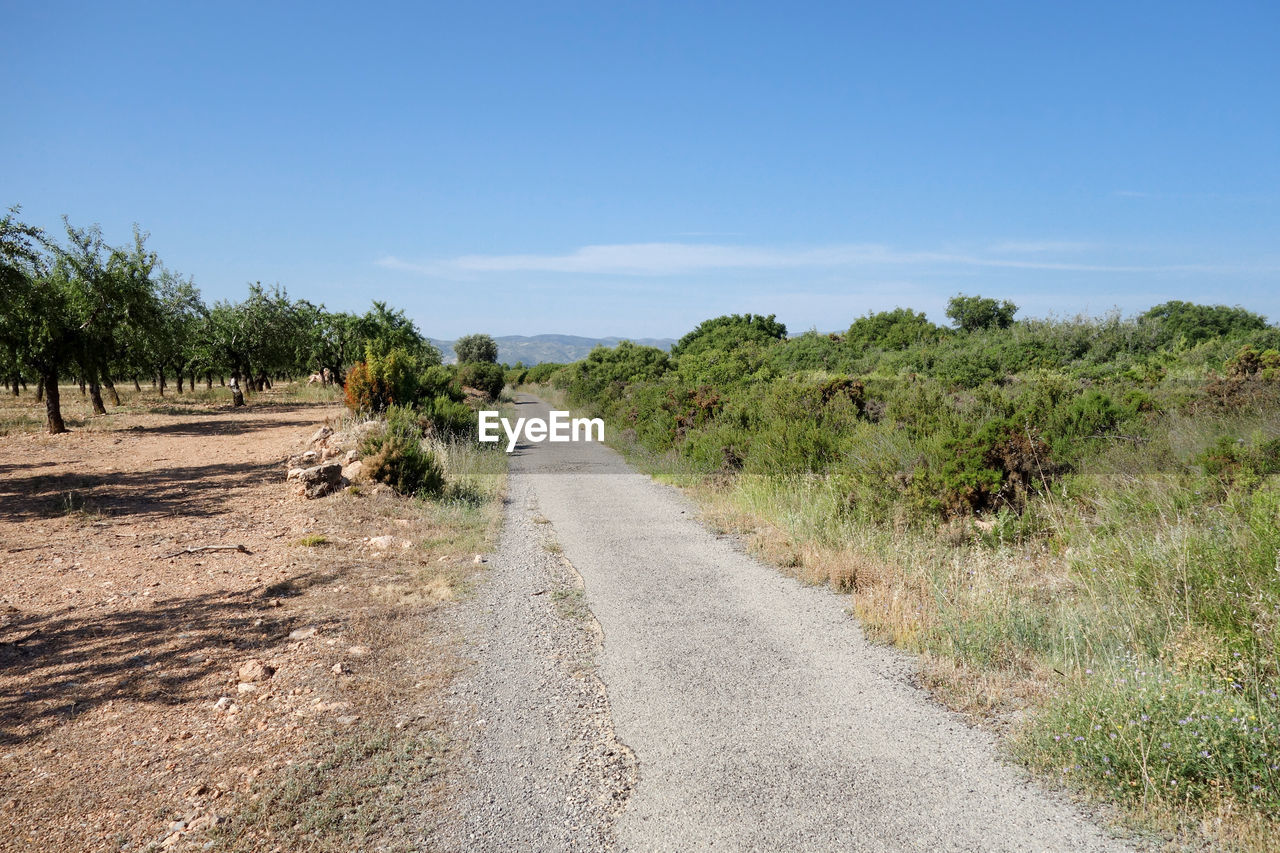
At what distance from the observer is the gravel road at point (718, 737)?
333cm

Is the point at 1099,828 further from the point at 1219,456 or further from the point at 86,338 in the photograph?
the point at 86,338

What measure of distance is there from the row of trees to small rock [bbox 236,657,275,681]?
38.3 ft

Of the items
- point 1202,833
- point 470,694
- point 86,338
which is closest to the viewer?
point 1202,833

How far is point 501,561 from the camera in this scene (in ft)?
28.4

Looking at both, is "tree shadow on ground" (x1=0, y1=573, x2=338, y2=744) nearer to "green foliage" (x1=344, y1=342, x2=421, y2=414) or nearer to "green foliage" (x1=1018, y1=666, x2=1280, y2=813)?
"green foliage" (x1=1018, y1=666, x2=1280, y2=813)

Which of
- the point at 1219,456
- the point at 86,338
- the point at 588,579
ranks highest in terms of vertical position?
the point at 86,338

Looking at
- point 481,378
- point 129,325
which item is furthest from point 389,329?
point 129,325

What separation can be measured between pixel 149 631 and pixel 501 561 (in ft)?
11.7

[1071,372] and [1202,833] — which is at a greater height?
[1071,372]

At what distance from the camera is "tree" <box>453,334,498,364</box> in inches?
3403

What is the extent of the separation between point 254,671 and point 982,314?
35.1 meters

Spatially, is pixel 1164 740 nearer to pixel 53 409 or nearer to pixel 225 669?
pixel 225 669

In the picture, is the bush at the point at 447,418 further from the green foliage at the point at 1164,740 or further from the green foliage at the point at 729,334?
the green foliage at the point at 729,334

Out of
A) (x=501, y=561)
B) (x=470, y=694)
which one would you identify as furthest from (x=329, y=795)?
(x=501, y=561)
